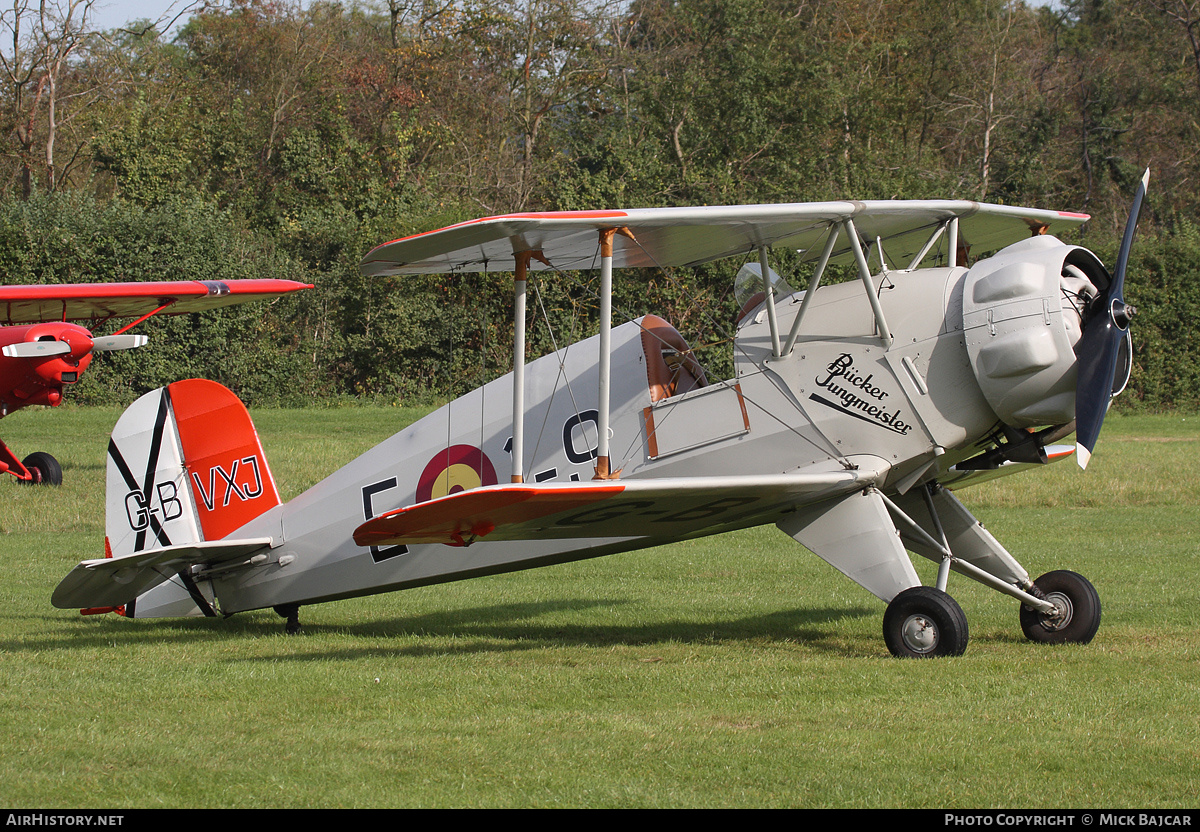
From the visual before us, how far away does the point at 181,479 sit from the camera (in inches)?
354

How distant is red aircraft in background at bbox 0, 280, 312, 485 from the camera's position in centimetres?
1714

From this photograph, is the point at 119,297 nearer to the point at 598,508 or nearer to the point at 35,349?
the point at 35,349

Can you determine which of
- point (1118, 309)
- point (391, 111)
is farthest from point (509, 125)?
point (1118, 309)

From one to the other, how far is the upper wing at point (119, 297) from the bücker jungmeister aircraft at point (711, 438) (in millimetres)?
9203

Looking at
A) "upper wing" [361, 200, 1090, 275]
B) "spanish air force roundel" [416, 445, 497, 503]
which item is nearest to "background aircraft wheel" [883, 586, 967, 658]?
A: "upper wing" [361, 200, 1090, 275]

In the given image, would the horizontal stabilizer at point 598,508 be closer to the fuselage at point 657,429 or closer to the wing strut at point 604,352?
the wing strut at point 604,352

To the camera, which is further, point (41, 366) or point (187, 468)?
point (41, 366)

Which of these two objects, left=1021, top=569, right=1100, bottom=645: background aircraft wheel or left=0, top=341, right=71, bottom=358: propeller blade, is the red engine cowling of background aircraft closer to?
left=0, top=341, right=71, bottom=358: propeller blade

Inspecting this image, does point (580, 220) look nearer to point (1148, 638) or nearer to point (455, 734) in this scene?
point (455, 734)

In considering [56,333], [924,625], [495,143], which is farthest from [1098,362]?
[495,143]

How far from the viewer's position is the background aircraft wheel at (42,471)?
1734 centimetres

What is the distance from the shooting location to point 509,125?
38.8 metres

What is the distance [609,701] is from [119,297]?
45.3ft

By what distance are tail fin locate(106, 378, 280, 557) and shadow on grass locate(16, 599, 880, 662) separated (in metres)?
0.82
